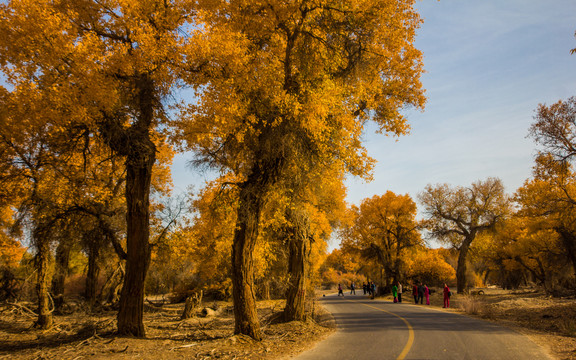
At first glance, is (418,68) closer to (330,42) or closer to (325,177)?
(330,42)

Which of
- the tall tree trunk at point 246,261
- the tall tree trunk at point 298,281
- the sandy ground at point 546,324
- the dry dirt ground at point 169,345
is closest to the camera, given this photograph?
the dry dirt ground at point 169,345

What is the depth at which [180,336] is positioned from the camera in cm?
962

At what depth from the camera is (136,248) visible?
9.69 meters

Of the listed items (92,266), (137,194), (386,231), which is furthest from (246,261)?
(386,231)

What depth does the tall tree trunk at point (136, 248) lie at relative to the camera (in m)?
9.41

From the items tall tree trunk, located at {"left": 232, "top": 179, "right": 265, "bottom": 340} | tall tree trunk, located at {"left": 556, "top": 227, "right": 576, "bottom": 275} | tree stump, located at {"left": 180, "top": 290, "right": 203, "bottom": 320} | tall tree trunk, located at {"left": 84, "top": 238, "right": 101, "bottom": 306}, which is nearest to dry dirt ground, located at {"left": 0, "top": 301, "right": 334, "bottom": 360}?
tall tree trunk, located at {"left": 232, "top": 179, "right": 265, "bottom": 340}

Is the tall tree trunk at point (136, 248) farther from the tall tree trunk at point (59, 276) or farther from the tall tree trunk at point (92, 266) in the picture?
the tall tree trunk at point (59, 276)

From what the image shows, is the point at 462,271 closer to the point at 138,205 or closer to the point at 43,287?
the point at 138,205

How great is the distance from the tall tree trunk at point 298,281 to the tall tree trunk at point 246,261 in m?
3.45

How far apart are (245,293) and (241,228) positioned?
168cm

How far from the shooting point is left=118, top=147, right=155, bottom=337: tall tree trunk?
9.41 meters

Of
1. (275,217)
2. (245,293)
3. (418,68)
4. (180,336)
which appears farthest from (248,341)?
(418,68)

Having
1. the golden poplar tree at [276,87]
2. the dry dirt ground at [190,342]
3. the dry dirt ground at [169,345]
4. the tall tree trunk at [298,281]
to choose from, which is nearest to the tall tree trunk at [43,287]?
the dry dirt ground at [190,342]

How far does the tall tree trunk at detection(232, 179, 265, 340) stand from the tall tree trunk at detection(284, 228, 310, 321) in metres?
3.45
